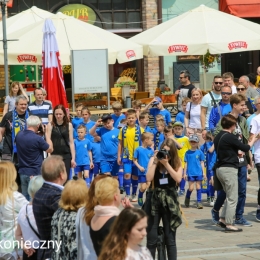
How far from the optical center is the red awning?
30.3 meters

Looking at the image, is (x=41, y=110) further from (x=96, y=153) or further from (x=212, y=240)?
(x=212, y=240)

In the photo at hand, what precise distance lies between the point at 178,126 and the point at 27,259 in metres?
7.45

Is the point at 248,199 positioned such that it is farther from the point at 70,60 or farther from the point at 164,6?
the point at 164,6

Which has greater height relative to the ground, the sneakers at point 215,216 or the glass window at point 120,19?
the glass window at point 120,19

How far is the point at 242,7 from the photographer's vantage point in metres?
30.5

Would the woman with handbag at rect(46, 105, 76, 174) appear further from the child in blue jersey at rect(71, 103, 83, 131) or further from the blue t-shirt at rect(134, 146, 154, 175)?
the child in blue jersey at rect(71, 103, 83, 131)

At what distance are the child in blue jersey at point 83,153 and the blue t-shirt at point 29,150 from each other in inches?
131

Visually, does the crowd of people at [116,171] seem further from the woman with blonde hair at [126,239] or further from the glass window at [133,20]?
the glass window at [133,20]

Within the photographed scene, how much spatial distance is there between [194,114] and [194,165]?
1796 mm

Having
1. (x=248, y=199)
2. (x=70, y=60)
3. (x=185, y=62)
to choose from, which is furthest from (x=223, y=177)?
(x=185, y=62)

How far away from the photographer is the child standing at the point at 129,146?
49.1ft

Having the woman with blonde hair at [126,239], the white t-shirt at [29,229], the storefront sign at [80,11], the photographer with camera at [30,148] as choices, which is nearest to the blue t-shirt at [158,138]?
the photographer with camera at [30,148]

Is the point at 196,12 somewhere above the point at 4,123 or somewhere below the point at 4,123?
above

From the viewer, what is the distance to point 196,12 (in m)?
23.0
